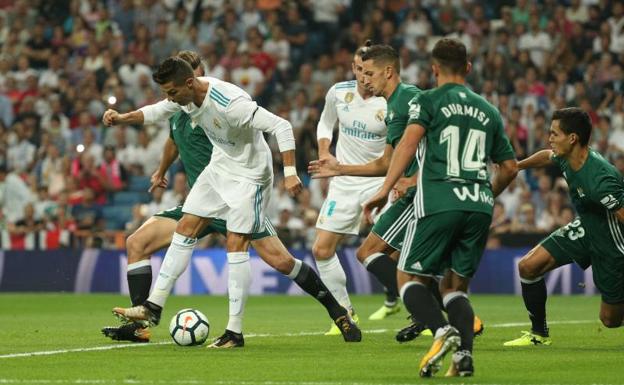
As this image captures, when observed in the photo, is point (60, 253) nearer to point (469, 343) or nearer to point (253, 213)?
point (253, 213)

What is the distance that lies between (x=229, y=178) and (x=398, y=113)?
5.21 ft

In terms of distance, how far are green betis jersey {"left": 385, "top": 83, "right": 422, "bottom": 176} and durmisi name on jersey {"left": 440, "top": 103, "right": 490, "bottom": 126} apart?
1.45 meters

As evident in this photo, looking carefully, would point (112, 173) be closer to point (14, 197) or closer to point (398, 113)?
point (14, 197)

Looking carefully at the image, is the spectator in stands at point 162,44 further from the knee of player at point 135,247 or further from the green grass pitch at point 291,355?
the knee of player at point 135,247

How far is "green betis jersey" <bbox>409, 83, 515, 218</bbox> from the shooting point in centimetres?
807

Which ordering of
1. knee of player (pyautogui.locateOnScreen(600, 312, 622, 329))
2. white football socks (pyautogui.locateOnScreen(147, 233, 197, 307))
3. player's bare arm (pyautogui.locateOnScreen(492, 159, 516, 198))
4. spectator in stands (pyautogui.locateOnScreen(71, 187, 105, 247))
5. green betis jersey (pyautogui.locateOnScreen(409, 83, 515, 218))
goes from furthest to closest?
spectator in stands (pyautogui.locateOnScreen(71, 187, 105, 247)), white football socks (pyautogui.locateOnScreen(147, 233, 197, 307)), knee of player (pyautogui.locateOnScreen(600, 312, 622, 329)), player's bare arm (pyautogui.locateOnScreen(492, 159, 516, 198)), green betis jersey (pyautogui.locateOnScreen(409, 83, 515, 218))

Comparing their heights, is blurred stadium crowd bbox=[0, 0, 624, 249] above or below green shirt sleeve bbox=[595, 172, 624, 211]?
above

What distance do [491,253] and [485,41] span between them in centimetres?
505

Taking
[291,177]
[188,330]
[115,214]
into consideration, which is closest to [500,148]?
[291,177]

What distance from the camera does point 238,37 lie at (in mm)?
25625

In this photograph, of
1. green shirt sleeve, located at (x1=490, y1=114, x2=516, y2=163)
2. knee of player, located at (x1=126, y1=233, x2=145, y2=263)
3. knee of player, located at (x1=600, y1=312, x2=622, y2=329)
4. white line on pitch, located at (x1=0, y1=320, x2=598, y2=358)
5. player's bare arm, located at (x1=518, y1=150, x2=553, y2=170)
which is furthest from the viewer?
knee of player, located at (x1=126, y1=233, x2=145, y2=263)

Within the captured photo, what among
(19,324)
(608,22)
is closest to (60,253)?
(19,324)

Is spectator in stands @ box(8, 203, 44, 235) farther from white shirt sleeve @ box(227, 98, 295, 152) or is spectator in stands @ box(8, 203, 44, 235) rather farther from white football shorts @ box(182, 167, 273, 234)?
white shirt sleeve @ box(227, 98, 295, 152)

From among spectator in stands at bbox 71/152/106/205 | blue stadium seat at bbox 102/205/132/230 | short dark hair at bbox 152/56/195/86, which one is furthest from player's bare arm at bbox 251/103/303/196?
spectator in stands at bbox 71/152/106/205
